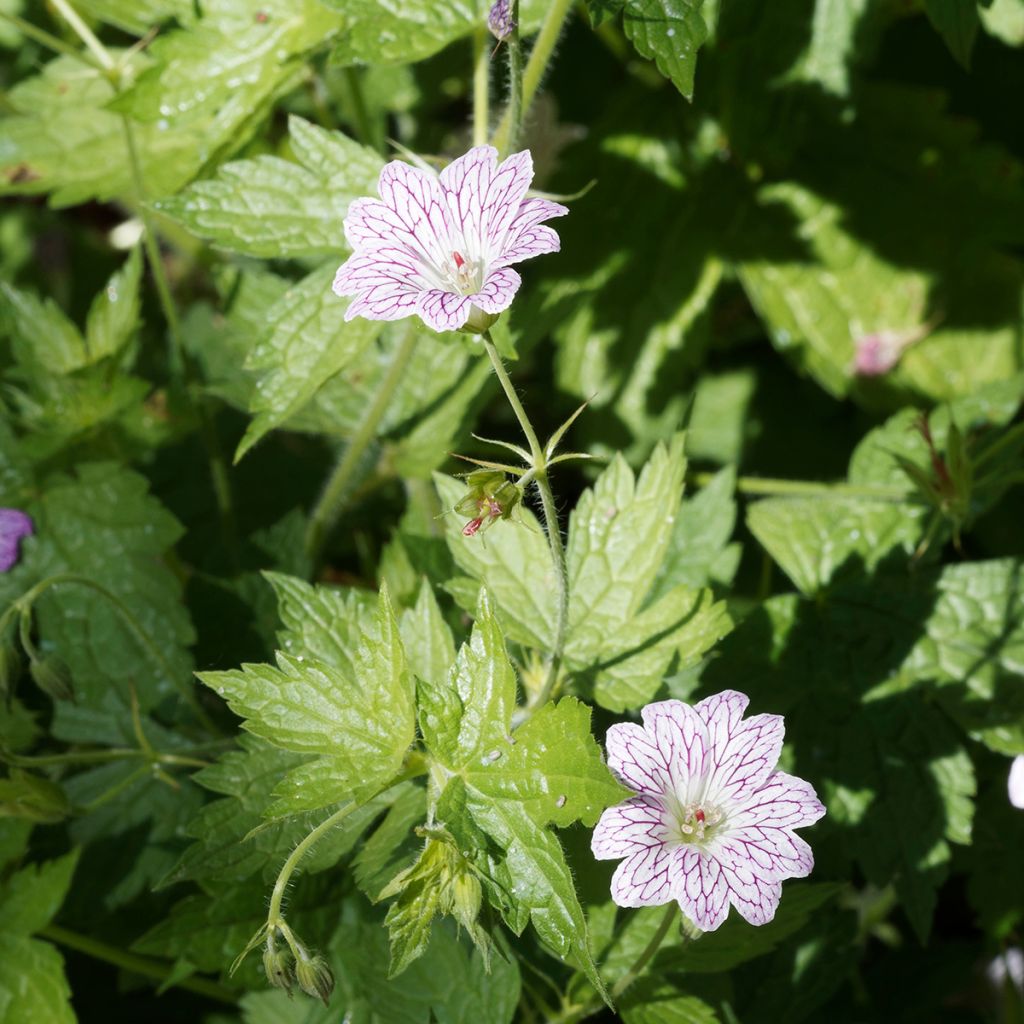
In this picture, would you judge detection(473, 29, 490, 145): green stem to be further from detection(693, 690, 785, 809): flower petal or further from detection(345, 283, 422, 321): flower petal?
detection(693, 690, 785, 809): flower petal

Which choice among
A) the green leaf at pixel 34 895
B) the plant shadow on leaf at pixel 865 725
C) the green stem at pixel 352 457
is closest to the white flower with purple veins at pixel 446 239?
the green stem at pixel 352 457

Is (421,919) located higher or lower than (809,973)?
higher

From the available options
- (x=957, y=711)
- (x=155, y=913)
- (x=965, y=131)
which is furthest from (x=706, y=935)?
(x=965, y=131)

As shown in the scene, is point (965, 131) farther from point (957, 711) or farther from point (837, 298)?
point (957, 711)

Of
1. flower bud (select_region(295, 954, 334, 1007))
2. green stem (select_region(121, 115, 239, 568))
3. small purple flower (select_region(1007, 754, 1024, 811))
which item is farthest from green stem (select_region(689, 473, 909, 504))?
flower bud (select_region(295, 954, 334, 1007))

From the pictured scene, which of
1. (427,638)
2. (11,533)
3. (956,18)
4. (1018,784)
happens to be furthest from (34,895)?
(956,18)

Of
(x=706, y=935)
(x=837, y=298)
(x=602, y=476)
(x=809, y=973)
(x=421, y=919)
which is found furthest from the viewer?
(x=837, y=298)

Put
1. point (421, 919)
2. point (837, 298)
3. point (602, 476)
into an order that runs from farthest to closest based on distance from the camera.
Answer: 1. point (837, 298)
2. point (602, 476)
3. point (421, 919)
